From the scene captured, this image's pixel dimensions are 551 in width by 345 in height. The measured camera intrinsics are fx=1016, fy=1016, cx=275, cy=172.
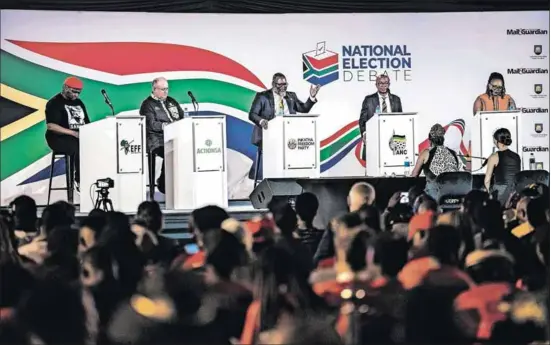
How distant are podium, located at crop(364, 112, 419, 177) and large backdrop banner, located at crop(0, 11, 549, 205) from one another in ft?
0.24

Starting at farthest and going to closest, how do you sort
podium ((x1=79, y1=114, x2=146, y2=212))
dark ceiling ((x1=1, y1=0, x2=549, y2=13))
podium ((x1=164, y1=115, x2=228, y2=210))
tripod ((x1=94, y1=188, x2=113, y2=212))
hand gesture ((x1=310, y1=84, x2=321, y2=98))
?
1. hand gesture ((x1=310, y1=84, x2=321, y2=98))
2. dark ceiling ((x1=1, y1=0, x2=549, y2=13))
3. podium ((x1=164, y1=115, x2=228, y2=210))
4. podium ((x1=79, y1=114, x2=146, y2=212))
5. tripod ((x1=94, y1=188, x2=113, y2=212))

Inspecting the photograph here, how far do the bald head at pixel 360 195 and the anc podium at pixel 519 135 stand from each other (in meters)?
1.17

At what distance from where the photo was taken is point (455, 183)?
8.32 meters

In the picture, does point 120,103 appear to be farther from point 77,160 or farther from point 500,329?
point 500,329

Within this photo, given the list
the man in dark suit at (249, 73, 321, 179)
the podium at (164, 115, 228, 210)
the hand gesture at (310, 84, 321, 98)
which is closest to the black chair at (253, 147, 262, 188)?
the man in dark suit at (249, 73, 321, 179)

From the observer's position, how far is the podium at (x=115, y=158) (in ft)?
26.7

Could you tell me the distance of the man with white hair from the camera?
8.46 metres

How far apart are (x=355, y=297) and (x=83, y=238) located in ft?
6.54

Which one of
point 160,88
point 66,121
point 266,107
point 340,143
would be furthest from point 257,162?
point 66,121

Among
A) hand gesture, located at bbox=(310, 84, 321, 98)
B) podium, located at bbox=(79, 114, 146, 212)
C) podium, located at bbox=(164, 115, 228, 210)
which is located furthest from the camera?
hand gesture, located at bbox=(310, 84, 321, 98)

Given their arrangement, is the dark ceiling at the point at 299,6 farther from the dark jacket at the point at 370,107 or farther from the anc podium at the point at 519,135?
the anc podium at the point at 519,135

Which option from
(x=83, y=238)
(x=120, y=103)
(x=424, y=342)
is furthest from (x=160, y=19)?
(x=424, y=342)

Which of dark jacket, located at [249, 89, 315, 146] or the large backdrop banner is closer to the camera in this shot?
the large backdrop banner

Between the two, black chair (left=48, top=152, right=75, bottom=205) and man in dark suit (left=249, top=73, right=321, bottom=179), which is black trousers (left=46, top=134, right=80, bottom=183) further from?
man in dark suit (left=249, top=73, right=321, bottom=179)
